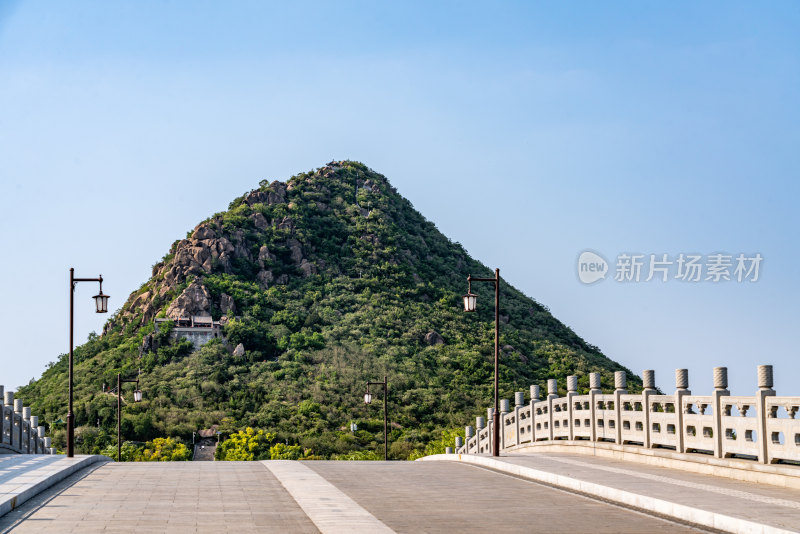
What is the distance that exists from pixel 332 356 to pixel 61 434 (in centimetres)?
2663

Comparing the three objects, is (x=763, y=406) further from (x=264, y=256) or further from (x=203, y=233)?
(x=203, y=233)

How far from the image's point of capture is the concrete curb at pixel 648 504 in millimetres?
Result: 11698

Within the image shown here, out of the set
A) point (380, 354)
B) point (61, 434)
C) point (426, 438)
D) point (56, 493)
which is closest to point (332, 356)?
point (380, 354)

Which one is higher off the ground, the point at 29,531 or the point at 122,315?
the point at 122,315

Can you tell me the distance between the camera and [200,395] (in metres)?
73.6

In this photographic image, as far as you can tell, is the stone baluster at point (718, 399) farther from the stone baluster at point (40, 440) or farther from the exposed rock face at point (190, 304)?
the exposed rock face at point (190, 304)

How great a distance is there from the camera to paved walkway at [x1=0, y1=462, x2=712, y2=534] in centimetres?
1222

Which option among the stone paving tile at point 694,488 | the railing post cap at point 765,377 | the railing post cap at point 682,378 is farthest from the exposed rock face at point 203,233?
the railing post cap at point 765,377

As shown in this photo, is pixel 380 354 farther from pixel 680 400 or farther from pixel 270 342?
pixel 680 400

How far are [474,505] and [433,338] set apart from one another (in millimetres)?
74257

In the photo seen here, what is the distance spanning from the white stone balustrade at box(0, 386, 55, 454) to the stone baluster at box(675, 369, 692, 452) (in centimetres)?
2060

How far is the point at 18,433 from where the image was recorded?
31.8 m

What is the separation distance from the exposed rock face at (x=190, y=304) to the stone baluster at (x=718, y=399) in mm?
70422

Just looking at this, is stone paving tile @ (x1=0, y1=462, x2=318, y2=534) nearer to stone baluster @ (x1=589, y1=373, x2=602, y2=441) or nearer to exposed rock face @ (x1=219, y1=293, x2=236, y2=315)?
stone baluster @ (x1=589, y1=373, x2=602, y2=441)
